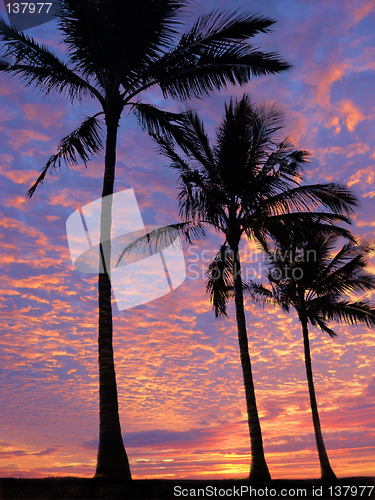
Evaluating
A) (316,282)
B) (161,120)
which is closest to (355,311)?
(316,282)

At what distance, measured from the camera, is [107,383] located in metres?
10.4

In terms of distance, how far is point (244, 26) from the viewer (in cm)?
1278

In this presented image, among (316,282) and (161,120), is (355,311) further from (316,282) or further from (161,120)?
(161,120)

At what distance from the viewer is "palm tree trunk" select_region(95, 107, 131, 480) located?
962 centimetres

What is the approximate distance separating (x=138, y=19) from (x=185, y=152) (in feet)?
14.9

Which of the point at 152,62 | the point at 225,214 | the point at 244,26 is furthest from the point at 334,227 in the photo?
the point at 152,62

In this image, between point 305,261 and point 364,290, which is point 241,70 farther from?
point 364,290

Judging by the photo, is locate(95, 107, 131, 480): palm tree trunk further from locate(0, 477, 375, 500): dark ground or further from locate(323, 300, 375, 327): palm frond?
locate(323, 300, 375, 327): palm frond

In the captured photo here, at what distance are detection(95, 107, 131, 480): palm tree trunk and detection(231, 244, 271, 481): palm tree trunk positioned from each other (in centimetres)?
528

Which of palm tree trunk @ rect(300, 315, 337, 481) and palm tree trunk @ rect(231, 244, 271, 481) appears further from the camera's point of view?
palm tree trunk @ rect(300, 315, 337, 481)

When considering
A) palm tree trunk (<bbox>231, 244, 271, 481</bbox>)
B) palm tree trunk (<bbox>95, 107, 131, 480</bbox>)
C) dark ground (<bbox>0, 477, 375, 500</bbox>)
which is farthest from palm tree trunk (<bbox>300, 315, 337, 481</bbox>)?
palm tree trunk (<bbox>95, 107, 131, 480</bbox>)

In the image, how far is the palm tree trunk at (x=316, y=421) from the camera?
61.1 ft

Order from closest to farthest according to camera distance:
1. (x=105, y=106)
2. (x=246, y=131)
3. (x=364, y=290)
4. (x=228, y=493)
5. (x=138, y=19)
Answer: (x=228, y=493) < (x=138, y=19) < (x=105, y=106) < (x=246, y=131) < (x=364, y=290)

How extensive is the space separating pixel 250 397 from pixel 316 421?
6708 millimetres
